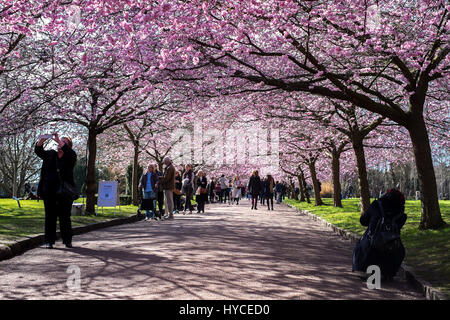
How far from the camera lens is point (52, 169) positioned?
32.5 feet

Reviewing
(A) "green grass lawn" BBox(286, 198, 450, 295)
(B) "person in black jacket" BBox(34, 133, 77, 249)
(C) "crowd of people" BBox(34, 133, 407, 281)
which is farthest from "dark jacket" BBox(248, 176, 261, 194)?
(B) "person in black jacket" BBox(34, 133, 77, 249)

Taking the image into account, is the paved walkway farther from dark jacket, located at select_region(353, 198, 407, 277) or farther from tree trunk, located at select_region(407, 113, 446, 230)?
tree trunk, located at select_region(407, 113, 446, 230)

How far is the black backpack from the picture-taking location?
7.15 m

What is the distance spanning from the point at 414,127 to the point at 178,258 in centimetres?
764

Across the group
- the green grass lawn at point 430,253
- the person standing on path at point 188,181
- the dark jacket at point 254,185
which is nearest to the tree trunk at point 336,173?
the dark jacket at point 254,185

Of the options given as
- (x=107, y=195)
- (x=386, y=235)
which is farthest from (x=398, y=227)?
(x=107, y=195)

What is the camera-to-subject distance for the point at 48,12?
40.2 ft

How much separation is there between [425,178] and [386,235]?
6648 millimetres

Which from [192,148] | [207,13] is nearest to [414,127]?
[207,13]

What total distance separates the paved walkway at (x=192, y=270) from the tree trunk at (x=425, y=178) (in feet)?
7.98

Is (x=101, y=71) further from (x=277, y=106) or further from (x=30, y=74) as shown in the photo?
(x=277, y=106)

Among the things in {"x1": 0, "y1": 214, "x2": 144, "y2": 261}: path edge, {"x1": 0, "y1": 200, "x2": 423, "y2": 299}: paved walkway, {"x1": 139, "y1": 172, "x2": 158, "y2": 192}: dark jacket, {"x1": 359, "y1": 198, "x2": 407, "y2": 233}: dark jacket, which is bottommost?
{"x1": 0, "y1": 200, "x2": 423, "y2": 299}: paved walkway

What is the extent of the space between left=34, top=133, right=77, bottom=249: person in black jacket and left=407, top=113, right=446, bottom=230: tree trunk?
27.5ft

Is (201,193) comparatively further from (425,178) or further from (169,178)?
(425,178)
